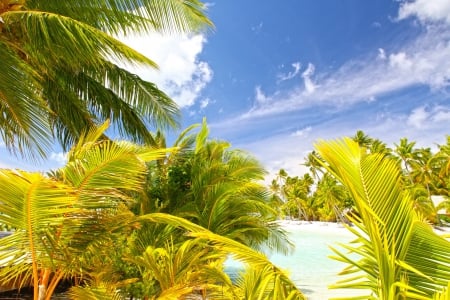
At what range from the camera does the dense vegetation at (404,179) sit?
3370 centimetres

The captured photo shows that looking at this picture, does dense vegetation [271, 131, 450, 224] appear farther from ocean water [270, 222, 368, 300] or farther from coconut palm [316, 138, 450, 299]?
coconut palm [316, 138, 450, 299]

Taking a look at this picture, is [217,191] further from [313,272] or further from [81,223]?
[313,272]

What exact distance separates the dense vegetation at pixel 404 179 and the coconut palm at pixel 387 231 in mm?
22257

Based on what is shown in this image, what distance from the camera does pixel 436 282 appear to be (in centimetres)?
151

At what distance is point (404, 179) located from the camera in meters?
23.3

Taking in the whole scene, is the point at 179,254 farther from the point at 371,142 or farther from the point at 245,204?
the point at 371,142

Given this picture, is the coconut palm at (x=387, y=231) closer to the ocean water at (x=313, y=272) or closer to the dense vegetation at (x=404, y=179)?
the ocean water at (x=313, y=272)

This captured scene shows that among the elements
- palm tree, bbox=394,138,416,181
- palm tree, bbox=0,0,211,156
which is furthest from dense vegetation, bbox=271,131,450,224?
palm tree, bbox=0,0,211,156

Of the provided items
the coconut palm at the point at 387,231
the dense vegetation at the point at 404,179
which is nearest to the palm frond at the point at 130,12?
the coconut palm at the point at 387,231

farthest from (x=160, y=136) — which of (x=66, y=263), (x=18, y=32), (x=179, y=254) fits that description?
(x=66, y=263)

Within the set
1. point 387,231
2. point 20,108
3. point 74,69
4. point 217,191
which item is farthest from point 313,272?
point 387,231

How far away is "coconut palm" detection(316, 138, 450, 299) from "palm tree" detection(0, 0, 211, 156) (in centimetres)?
341

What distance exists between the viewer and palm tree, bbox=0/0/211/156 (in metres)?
3.93

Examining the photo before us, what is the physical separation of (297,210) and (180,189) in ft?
175
